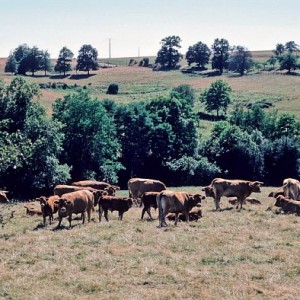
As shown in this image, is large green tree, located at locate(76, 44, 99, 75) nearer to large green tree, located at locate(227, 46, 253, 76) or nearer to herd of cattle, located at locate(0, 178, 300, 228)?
large green tree, located at locate(227, 46, 253, 76)

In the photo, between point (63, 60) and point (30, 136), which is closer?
point (30, 136)

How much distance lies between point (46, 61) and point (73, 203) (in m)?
119

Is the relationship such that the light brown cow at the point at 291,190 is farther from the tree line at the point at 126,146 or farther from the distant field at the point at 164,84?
the distant field at the point at 164,84

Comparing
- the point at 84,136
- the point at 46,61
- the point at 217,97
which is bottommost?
the point at 84,136

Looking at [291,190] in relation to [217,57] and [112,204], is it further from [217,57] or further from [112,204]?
[217,57]

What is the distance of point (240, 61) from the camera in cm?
13838

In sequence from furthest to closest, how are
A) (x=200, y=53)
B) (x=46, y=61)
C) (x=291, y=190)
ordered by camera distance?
(x=200, y=53)
(x=46, y=61)
(x=291, y=190)

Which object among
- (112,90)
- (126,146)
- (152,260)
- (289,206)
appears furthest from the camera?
(112,90)

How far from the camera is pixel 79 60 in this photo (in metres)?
140

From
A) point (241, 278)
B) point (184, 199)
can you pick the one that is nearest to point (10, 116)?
point (184, 199)

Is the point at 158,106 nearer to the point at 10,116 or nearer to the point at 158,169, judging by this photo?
the point at 158,169

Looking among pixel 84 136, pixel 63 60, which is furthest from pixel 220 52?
pixel 84 136

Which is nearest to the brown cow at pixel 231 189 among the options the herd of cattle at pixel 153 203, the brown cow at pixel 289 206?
the herd of cattle at pixel 153 203

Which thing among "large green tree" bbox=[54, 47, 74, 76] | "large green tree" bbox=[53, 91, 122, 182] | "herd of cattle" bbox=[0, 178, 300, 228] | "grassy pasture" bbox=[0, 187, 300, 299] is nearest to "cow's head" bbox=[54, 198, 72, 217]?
"herd of cattle" bbox=[0, 178, 300, 228]
